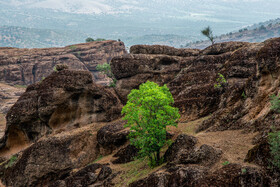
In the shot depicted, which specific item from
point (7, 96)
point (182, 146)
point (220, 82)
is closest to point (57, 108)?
point (182, 146)

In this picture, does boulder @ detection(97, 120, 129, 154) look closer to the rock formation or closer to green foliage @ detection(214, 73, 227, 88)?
the rock formation

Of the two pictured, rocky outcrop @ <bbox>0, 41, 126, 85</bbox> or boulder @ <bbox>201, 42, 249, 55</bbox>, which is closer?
boulder @ <bbox>201, 42, 249, 55</bbox>

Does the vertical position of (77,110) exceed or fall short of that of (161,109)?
it falls short

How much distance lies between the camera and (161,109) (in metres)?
22.5

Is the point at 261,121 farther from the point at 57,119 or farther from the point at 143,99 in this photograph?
the point at 57,119

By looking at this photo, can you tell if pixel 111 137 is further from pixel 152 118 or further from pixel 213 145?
pixel 213 145

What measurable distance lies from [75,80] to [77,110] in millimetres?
4774

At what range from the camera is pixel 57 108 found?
3538cm

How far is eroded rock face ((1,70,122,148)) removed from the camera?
35.3m

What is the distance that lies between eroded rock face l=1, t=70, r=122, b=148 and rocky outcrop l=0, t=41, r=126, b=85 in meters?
84.0

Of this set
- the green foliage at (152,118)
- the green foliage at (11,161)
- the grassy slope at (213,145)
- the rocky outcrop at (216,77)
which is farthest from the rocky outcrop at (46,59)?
the green foliage at (152,118)

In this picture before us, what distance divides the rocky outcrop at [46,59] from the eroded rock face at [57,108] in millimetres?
83986

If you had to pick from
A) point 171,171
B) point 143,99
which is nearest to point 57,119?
point 143,99

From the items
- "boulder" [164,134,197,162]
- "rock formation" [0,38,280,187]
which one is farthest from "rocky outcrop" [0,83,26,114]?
"boulder" [164,134,197,162]
